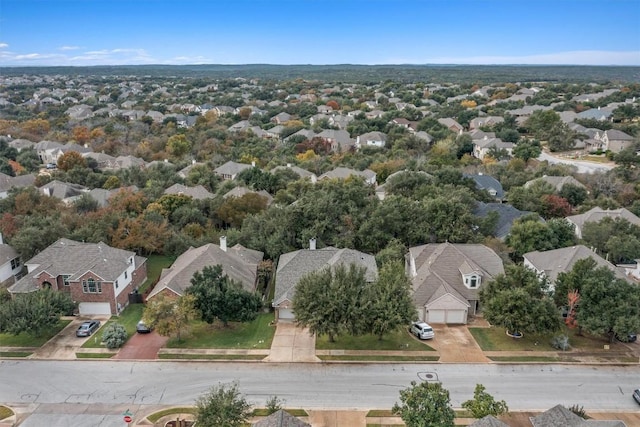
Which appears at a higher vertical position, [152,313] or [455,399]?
[152,313]

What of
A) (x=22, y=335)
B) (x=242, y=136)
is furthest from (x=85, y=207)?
(x=242, y=136)

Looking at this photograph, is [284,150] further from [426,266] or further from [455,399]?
[455,399]

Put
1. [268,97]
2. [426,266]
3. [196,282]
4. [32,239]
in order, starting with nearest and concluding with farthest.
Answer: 1. [196,282]
2. [426,266]
3. [32,239]
4. [268,97]

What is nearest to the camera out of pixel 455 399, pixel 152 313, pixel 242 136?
pixel 455 399

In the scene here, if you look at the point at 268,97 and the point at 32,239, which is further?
the point at 268,97

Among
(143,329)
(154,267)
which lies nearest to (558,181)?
(154,267)

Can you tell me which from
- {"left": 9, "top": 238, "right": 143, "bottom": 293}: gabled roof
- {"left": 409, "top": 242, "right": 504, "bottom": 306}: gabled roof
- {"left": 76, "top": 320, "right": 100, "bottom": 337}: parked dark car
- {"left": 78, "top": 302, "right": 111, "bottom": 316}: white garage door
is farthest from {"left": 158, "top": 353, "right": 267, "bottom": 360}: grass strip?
{"left": 409, "top": 242, "right": 504, "bottom": 306}: gabled roof

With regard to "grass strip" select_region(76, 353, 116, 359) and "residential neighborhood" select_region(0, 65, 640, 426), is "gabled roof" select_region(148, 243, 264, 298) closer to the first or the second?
"residential neighborhood" select_region(0, 65, 640, 426)

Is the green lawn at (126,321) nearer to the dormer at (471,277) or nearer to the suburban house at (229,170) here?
the dormer at (471,277)
